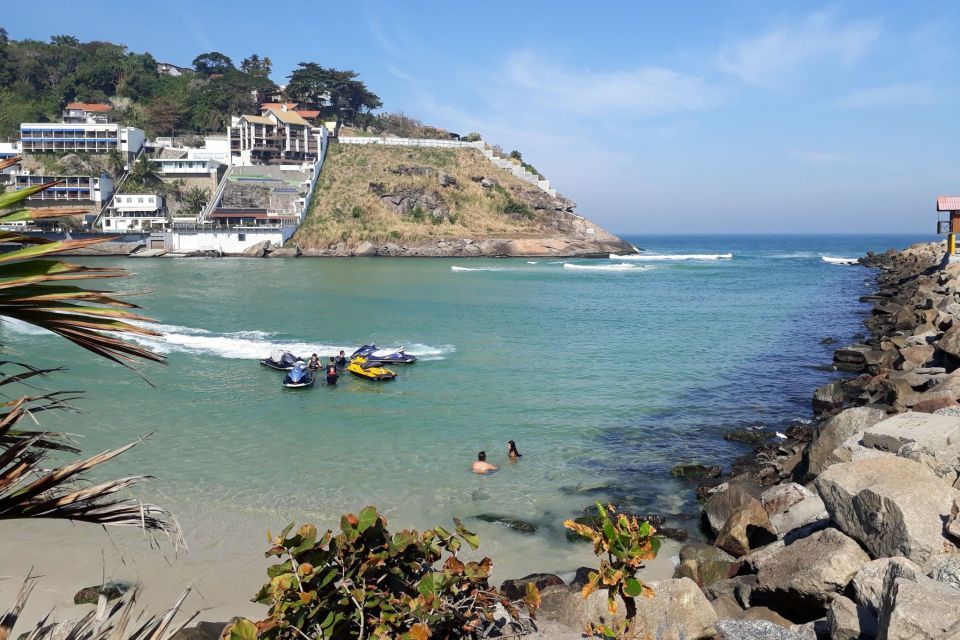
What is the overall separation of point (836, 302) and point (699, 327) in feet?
52.8

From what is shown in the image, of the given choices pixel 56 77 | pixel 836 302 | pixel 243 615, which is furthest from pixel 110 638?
pixel 56 77

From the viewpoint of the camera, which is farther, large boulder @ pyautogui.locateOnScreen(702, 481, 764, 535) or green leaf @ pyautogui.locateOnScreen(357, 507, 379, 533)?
large boulder @ pyautogui.locateOnScreen(702, 481, 764, 535)

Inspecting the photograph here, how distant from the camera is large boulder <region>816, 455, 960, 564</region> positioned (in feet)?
22.2

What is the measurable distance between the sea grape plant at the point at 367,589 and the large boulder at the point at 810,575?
11.7 ft

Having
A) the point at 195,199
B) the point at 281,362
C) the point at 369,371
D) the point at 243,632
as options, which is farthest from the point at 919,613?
Answer: the point at 195,199

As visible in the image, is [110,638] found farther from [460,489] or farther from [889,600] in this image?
[460,489]

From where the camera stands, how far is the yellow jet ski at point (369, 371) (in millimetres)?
22734

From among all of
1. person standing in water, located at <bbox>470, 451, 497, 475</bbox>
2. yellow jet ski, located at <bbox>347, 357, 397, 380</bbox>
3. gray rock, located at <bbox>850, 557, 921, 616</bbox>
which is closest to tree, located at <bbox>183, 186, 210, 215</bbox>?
yellow jet ski, located at <bbox>347, 357, 397, 380</bbox>

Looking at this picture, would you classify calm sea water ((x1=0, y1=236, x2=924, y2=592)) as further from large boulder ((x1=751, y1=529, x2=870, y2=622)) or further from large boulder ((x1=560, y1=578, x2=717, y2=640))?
large boulder ((x1=751, y1=529, x2=870, y2=622))

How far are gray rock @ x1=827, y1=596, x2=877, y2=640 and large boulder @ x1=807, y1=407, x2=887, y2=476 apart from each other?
6.25 m

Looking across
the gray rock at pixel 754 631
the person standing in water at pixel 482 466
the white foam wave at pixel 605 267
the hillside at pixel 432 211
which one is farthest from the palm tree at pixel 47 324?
the hillside at pixel 432 211

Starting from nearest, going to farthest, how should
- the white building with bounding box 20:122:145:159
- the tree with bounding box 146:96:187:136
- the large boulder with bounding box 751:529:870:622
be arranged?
the large boulder with bounding box 751:529:870:622 < the white building with bounding box 20:122:145:159 < the tree with bounding box 146:96:187:136

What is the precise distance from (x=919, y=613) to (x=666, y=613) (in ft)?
7.84

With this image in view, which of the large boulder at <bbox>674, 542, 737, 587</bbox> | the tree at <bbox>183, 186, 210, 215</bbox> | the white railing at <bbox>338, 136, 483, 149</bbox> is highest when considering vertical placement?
the white railing at <bbox>338, 136, 483, 149</bbox>
